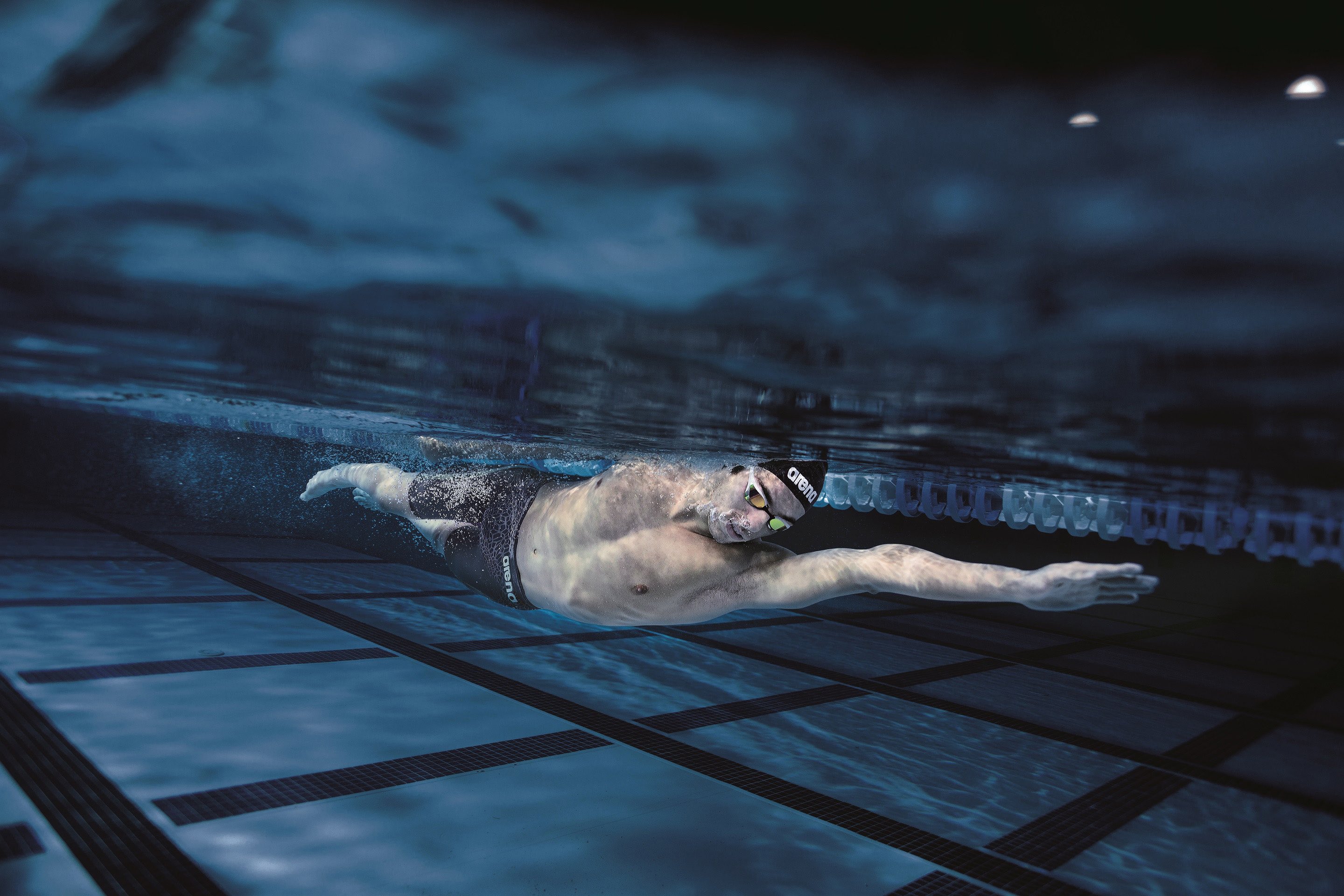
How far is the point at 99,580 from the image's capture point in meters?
6.92

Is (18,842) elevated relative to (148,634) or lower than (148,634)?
elevated

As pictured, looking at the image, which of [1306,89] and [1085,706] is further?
[1085,706]

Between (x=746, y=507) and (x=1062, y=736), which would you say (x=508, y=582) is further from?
(x=1062, y=736)

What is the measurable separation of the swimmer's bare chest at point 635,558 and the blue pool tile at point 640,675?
99 centimetres

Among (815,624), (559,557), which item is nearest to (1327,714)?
(815,624)

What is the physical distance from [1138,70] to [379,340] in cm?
328

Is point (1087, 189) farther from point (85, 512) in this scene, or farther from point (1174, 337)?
point (85, 512)

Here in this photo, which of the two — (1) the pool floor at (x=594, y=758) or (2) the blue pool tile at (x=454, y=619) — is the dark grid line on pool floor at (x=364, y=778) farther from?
(2) the blue pool tile at (x=454, y=619)

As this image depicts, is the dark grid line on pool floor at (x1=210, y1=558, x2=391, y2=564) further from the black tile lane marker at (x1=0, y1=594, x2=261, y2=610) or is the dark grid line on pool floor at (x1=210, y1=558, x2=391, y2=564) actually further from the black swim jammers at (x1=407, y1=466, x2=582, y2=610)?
the black swim jammers at (x1=407, y1=466, x2=582, y2=610)

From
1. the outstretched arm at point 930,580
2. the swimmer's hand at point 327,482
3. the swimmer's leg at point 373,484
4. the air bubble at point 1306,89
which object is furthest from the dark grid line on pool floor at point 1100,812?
the swimmer's hand at point 327,482

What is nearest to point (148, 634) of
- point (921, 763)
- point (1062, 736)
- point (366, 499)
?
point (366, 499)

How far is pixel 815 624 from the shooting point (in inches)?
327

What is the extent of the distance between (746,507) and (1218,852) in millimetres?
2568

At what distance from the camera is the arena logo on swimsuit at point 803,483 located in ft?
10.7
